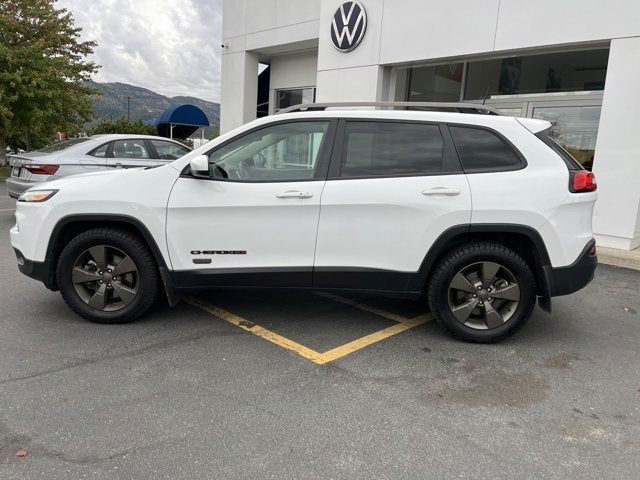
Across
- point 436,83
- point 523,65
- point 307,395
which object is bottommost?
point 307,395

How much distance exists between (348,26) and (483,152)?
25.0 ft

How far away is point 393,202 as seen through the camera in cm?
385

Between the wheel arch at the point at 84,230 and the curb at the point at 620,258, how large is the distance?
619cm

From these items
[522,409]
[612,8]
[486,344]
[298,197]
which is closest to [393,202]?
[298,197]

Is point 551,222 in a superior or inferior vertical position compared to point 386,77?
inferior

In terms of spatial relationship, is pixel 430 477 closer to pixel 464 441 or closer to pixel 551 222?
pixel 464 441

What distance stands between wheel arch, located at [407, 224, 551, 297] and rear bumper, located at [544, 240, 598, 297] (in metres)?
0.04

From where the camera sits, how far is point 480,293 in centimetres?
400

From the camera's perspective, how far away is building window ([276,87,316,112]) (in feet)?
49.6

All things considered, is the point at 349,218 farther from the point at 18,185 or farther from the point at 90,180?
the point at 18,185

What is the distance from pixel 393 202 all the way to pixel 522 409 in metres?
1.69

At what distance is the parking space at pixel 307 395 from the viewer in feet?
8.37

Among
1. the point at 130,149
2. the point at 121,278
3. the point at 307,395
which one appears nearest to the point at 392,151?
the point at 307,395

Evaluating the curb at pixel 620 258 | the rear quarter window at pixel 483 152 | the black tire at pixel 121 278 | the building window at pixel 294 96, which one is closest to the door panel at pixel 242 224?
the black tire at pixel 121 278
